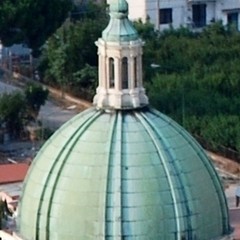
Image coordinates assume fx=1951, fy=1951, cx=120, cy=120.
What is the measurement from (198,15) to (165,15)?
56.7 inches

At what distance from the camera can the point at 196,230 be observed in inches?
1113

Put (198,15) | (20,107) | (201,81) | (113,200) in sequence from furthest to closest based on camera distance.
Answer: (198,15)
(201,81)
(20,107)
(113,200)

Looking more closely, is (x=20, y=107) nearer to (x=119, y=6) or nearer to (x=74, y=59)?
(x=74, y=59)

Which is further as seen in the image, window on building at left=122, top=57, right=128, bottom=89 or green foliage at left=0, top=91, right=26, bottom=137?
green foliage at left=0, top=91, right=26, bottom=137

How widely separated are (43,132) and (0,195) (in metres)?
8.66

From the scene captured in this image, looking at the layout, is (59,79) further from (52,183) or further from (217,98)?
(52,183)

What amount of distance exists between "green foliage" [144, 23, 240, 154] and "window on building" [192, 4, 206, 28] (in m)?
3.02

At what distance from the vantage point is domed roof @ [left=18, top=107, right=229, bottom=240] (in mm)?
28000

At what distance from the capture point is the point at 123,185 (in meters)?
28.0

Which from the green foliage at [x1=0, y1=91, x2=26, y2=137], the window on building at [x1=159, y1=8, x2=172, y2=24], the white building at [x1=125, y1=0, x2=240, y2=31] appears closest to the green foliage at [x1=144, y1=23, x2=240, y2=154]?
the white building at [x1=125, y1=0, x2=240, y2=31]

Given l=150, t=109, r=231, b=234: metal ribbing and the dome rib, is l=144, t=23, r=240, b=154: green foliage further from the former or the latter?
the dome rib

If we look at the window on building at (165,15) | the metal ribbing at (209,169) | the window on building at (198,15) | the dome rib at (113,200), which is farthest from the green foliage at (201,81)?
the dome rib at (113,200)

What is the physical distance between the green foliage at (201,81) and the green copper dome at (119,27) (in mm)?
→ 21290

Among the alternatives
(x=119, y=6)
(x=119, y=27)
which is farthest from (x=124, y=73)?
(x=119, y=6)
